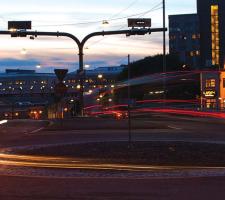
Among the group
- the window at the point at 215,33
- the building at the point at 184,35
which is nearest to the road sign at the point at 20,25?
the window at the point at 215,33

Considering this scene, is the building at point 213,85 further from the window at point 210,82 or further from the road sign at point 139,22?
the road sign at point 139,22

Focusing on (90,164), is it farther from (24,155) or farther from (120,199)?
(120,199)

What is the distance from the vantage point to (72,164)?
18516mm

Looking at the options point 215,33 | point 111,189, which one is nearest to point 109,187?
point 111,189

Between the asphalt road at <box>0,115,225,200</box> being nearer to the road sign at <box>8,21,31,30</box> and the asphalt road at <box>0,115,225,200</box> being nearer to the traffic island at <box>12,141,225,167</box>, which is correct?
the traffic island at <box>12,141,225,167</box>

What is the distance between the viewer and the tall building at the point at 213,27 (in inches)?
6102

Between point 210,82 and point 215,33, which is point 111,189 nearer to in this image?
point 210,82

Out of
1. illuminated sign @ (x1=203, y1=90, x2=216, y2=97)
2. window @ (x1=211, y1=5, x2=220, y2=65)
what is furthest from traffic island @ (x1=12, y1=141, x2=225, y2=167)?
window @ (x1=211, y1=5, x2=220, y2=65)

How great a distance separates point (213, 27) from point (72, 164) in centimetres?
14167

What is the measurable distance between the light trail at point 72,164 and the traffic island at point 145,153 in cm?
56

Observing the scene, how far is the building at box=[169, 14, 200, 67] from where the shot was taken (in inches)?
7411

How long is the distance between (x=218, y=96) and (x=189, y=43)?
82993mm

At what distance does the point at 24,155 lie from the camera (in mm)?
21578

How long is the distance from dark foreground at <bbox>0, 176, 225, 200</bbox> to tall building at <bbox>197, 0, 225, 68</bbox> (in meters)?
142
